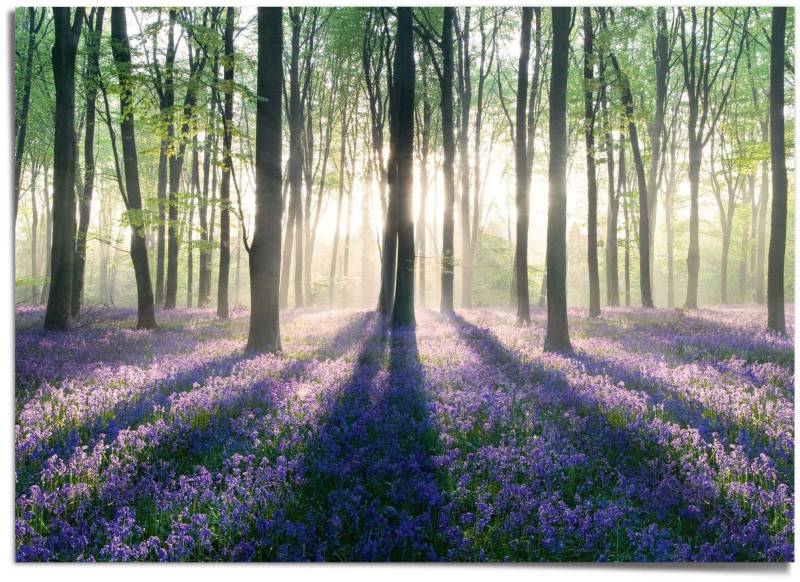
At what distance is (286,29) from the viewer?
2158cm

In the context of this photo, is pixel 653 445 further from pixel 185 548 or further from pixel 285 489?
pixel 185 548

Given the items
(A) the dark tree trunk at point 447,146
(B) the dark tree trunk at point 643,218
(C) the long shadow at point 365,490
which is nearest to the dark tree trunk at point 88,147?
(A) the dark tree trunk at point 447,146

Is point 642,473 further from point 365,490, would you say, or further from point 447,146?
point 447,146

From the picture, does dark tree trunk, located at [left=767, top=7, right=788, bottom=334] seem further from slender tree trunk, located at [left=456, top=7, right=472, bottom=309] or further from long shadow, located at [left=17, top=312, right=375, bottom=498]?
slender tree trunk, located at [left=456, top=7, right=472, bottom=309]

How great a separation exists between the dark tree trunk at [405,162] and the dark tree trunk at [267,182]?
389 cm

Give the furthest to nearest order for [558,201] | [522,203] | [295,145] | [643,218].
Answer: [295,145], [643,218], [522,203], [558,201]

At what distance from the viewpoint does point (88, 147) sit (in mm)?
15914

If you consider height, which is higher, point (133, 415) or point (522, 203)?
point (522, 203)

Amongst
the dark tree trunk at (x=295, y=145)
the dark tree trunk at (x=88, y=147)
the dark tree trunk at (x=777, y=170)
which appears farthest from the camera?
the dark tree trunk at (x=295, y=145)

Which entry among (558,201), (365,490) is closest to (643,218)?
(558,201)

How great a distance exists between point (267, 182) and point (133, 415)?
4.72 meters

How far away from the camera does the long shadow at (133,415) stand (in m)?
4.03

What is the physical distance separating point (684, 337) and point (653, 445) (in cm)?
673

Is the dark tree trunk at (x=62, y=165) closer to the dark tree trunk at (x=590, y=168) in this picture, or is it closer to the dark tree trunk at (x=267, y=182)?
the dark tree trunk at (x=267, y=182)
